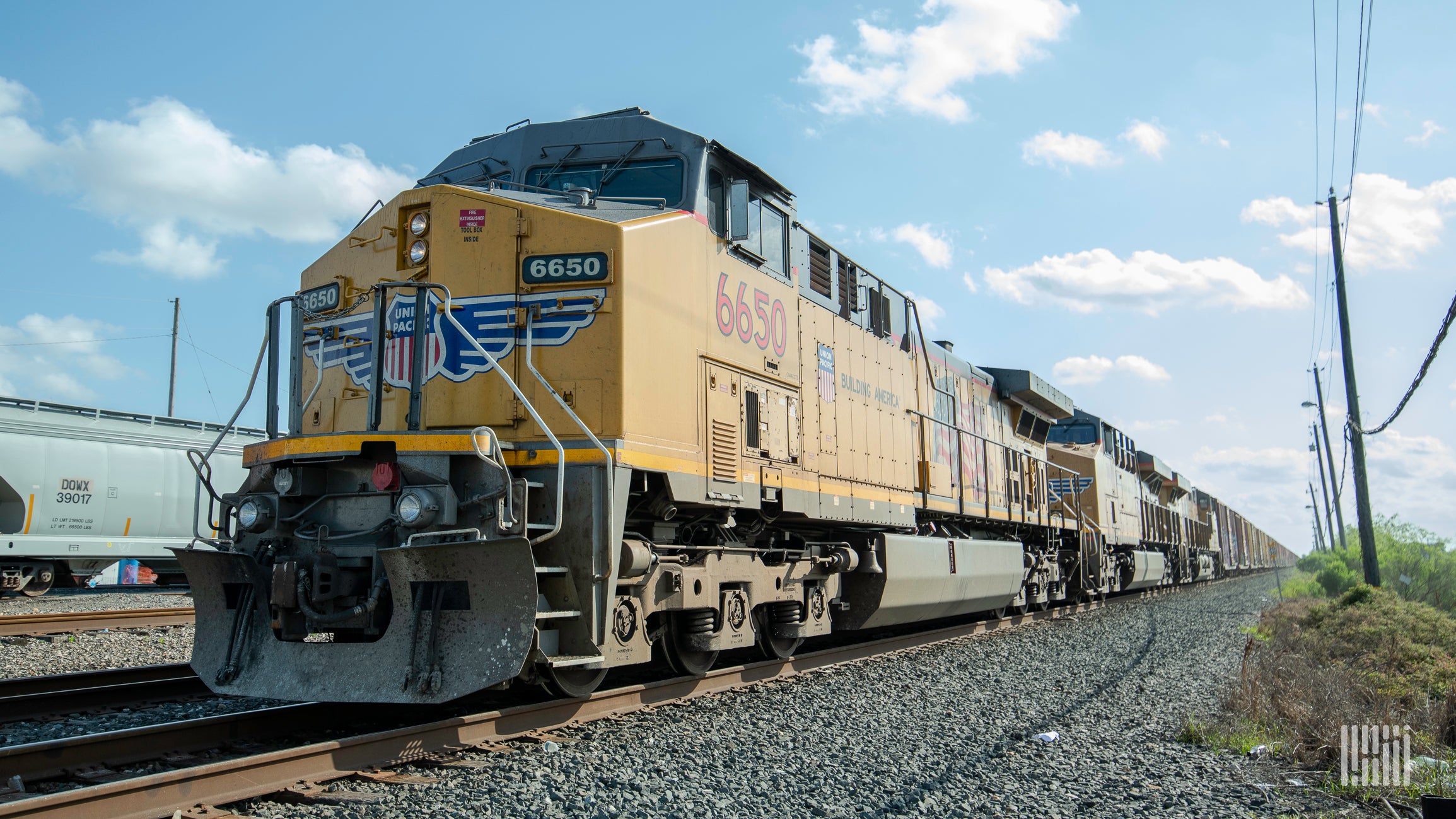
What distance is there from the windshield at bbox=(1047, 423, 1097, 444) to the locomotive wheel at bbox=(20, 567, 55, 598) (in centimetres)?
1716

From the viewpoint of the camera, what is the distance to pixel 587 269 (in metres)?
5.07

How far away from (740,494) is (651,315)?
54.2 inches

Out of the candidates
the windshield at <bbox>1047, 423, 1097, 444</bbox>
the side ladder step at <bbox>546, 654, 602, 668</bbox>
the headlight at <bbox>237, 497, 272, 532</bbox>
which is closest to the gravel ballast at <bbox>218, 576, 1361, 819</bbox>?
the side ladder step at <bbox>546, 654, 602, 668</bbox>

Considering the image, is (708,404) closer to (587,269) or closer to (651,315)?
(651,315)

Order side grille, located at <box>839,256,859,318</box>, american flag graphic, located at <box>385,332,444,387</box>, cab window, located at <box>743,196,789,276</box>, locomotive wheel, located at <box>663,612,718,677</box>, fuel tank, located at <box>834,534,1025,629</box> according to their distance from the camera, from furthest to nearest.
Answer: side grille, located at <box>839,256,859,318</box>
fuel tank, located at <box>834,534,1025,629</box>
cab window, located at <box>743,196,789,276</box>
locomotive wheel, located at <box>663,612,718,677</box>
american flag graphic, located at <box>385,332,444,387</box>

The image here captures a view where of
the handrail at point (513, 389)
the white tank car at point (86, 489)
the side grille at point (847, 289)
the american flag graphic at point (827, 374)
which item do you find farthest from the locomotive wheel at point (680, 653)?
the white tank car at point (86, 489)

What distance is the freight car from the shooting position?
14.6ft

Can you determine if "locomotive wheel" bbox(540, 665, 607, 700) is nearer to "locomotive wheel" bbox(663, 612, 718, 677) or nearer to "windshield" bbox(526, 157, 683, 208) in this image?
"locomotive wheel" bbox(663, 612, 718, 677)

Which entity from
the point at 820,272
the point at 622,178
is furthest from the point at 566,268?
the point at 820,272

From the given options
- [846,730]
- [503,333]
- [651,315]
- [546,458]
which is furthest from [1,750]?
[846,730]

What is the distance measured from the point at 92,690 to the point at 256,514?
1.73 m

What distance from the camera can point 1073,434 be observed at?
706 inches

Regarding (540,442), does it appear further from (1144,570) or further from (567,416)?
(1144,570)

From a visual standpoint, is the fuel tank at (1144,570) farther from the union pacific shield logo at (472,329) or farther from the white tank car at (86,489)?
the white tank car at (86,489)
